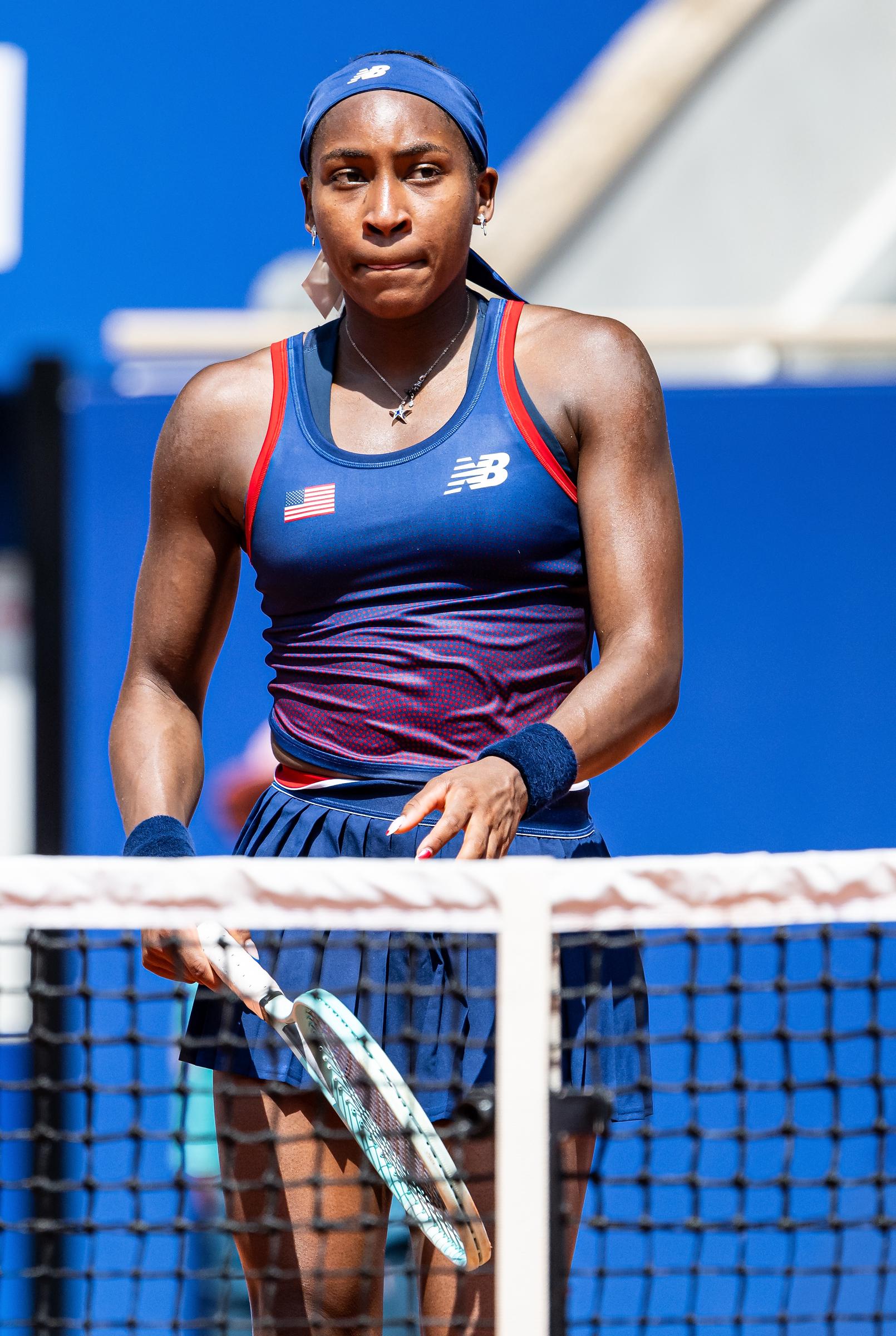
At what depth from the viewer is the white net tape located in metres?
2.01

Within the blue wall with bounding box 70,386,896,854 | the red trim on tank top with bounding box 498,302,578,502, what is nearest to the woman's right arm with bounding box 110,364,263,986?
the red trim on tank top with bounding box 498,302,578,502

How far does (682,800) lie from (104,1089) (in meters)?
3.78

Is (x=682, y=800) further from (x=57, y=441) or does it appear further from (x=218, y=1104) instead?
(x=218, y=1104)

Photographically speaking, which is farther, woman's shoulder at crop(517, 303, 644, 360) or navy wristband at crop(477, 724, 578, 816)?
woman's shoulder at crop(517, 303, 644, 360)

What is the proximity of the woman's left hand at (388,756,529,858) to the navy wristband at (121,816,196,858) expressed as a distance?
332 millimetres

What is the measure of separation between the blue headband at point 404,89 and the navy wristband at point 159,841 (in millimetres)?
967

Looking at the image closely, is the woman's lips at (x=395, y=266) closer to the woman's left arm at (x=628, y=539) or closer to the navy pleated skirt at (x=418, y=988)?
the woman's left arm at (x=628, y=539)

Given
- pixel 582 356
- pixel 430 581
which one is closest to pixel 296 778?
pixel 430 581

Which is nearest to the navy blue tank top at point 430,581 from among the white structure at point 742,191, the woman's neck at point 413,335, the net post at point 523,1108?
the woman's neck at point 413,335

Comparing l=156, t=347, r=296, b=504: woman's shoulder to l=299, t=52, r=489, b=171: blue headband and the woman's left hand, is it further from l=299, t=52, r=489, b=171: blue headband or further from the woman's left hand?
the woman's left hand

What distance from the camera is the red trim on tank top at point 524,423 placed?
235cm

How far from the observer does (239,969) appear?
2.17 metres

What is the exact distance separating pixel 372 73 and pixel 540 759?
1.00 m

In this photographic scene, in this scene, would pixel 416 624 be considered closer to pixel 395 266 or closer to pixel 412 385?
pixel 412 385
